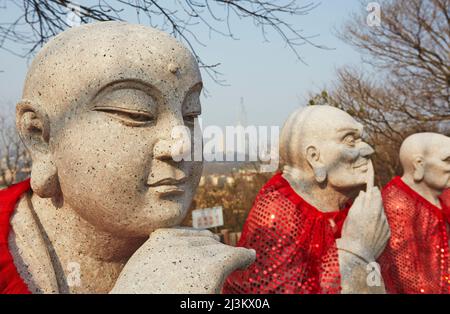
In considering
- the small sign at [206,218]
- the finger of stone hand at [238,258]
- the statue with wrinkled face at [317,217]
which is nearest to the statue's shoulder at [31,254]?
the finger of stone hand at [238,258]

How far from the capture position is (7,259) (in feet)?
4.69

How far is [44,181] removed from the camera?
58.9 inches

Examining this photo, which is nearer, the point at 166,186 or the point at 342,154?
the point at 166,186

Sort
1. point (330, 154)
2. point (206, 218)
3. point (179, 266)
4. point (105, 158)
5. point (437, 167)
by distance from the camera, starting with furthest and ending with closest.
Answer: point (206, 218), point (437, 167), point (330, 154), point (105, 158), point (179, 266)

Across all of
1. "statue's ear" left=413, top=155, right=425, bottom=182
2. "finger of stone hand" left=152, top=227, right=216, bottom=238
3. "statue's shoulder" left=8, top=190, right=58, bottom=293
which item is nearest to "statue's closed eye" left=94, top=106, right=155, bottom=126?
"finger of stone hand" left=152, top=227, right=216, bottom=238

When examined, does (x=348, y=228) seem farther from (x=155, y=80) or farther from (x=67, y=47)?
(x=67, y=47)

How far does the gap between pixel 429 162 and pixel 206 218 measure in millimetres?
3238

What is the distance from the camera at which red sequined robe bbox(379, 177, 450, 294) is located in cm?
Answer: 294

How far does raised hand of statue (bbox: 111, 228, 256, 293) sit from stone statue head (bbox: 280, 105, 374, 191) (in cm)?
132

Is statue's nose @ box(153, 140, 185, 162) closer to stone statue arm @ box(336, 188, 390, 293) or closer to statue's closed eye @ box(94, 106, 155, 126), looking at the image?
statue's closed eye @ box(94, 106, 155, 126)

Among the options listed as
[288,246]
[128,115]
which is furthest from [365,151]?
[128,115]

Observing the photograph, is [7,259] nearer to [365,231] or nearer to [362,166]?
[365,231]

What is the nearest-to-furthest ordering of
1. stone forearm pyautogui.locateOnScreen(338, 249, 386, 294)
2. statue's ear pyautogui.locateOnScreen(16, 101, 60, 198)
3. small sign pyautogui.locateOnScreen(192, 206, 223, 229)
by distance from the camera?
1. statue's ear pyautogui.locateOnScreen(16, 101, 60, 198)
2. stone forearm pyautogui.locateOnScreen(338, 249, 386, 294)
3. small sign pyautogui.locateOnScreen(192, 206, 223, 229)
